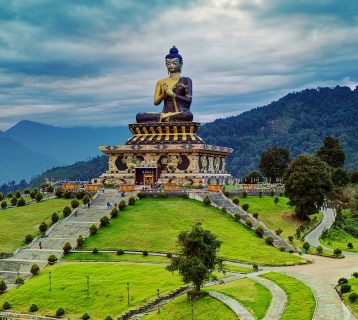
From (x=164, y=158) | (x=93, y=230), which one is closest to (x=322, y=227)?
(x=164, y=158)

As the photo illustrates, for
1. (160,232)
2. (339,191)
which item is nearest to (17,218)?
(160,232)

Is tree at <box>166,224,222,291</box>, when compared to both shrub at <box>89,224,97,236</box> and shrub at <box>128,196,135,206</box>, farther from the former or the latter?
shrub at <box>128,196,135,206</box>

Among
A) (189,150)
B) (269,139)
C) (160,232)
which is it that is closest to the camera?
(160,232)

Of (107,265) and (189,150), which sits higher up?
(189,150)

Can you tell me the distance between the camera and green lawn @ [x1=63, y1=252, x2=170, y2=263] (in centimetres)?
3801

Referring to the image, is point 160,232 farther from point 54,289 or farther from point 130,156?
point 130,156

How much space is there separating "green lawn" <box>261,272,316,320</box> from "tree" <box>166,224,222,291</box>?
11.6ft

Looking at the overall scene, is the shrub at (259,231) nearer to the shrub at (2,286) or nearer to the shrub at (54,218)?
the shrub at (54,218)

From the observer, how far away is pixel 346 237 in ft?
162

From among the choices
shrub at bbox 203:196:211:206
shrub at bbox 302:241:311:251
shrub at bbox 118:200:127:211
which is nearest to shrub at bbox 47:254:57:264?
shrub at bbox 118:200:127:211

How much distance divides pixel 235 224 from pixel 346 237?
9.95 meters

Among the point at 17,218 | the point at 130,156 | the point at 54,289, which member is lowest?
the point at 54,289

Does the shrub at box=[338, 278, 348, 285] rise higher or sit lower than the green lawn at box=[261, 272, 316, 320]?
higher

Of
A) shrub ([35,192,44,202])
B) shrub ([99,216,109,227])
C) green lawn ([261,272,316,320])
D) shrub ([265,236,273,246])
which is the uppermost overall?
shrub ([35,192,44,202])
